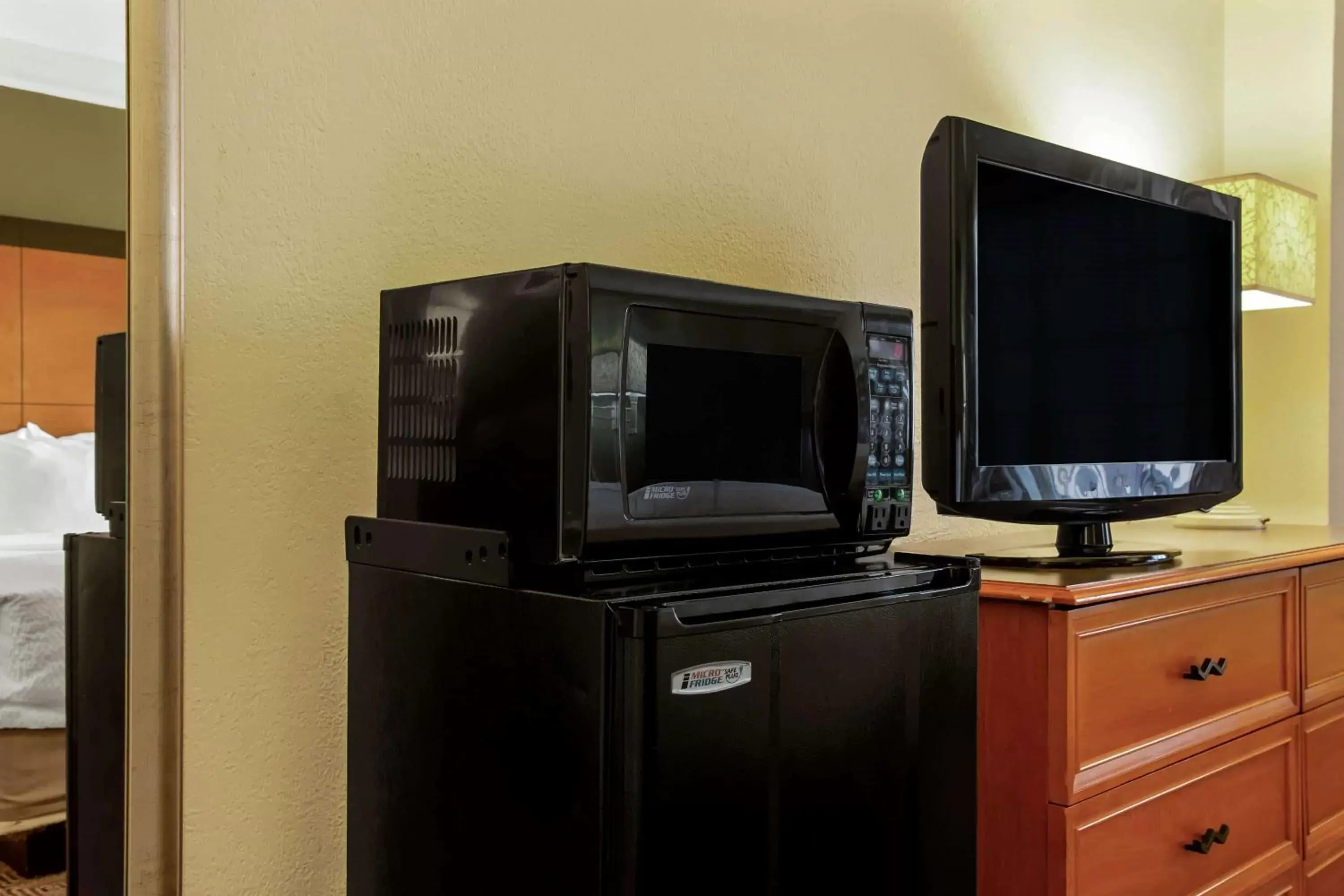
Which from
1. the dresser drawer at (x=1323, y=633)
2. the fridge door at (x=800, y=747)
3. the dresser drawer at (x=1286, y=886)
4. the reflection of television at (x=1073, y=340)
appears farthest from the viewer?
the dresser drawer at (x=1323, y=633)

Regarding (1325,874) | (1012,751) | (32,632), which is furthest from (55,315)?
(1325,874)

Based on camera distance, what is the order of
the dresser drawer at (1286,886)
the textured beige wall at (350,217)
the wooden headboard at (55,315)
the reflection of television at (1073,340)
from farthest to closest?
the dresser drawer at (1286,886) < the reflection of television at (1073,340) < the textured beige wall at (350,217) < the wooden headboard at (55,315)

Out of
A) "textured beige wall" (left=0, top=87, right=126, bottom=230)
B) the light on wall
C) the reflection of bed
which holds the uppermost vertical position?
the light on wall

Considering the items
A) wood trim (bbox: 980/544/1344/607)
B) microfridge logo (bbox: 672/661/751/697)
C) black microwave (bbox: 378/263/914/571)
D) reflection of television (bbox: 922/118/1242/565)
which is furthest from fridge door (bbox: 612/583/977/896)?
reflection of television (bbox: 922/118/1242/565)

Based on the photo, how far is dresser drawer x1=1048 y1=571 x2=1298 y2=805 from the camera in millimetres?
1351

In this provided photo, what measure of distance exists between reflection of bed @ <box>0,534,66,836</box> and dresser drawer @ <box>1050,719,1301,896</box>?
1060 mm

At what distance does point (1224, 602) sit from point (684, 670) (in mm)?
1057

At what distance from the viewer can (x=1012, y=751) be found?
139cm

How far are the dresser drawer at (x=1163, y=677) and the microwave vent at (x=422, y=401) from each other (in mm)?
748

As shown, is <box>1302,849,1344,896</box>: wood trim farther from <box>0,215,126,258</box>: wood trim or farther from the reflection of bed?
<box>0,215,126,258</box>: wood trim

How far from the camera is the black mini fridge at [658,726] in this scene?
867mm

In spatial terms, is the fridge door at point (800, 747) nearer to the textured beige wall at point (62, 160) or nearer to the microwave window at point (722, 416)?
the microwave window at point (722, 416)

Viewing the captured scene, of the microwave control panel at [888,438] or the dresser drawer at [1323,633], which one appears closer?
the microwave control panel at [888,438]

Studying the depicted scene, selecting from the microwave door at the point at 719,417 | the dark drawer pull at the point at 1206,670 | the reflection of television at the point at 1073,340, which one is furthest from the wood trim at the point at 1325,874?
the microwave door at the point at 719,417
